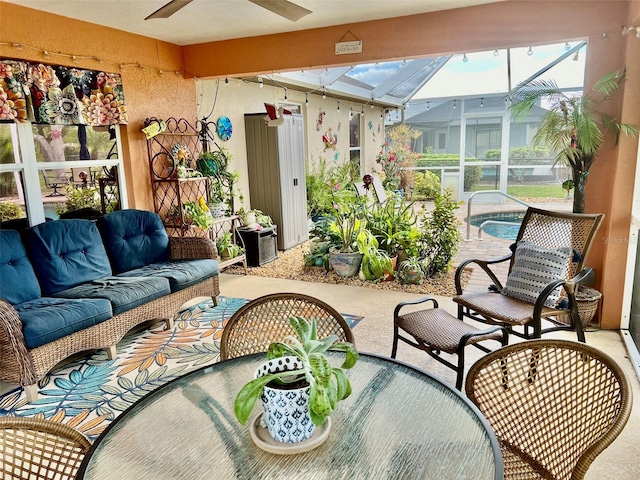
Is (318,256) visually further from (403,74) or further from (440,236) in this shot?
(403,74)

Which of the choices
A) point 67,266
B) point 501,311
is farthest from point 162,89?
point 501,311

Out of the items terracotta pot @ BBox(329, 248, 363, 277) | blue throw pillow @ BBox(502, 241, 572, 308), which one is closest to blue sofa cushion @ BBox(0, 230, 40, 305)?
terracotta pot @ BBox(329, 248, 363, 277)

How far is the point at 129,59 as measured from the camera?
432 cm

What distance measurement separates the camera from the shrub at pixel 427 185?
30.7ft

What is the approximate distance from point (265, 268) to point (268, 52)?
7.77ft

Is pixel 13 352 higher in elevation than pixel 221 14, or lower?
lower

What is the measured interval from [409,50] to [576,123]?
1.57 metres

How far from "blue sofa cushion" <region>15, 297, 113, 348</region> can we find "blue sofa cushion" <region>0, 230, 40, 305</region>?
7 centimetres

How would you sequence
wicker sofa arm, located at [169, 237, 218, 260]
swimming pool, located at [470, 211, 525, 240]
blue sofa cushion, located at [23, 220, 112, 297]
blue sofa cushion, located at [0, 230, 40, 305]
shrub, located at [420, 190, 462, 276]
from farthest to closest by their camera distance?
swimming pool, located at [470, 211, 525, 240]
shrub, located at [420, 190, 462, 276]
wicker sofa arm, located at [169, 237, 218, 260]
blue sofa cushion, located at [23, 220, 112, 297]
blue sofa cushion, located at [0, 230, 40, 305]

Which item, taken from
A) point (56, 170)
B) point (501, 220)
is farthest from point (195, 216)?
point (501, 220)

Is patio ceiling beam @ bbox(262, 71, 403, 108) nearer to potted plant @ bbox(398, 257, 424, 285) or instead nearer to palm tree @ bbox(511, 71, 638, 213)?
potted plant @ bbox(398, 257, 424, 285)

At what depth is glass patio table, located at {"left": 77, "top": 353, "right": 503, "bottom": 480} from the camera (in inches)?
42.7

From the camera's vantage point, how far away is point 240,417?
3.63ft

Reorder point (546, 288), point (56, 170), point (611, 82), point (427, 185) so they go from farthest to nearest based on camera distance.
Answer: point (427, 185) → point (56, 170) → point (611, 82) → point (546, 288)
